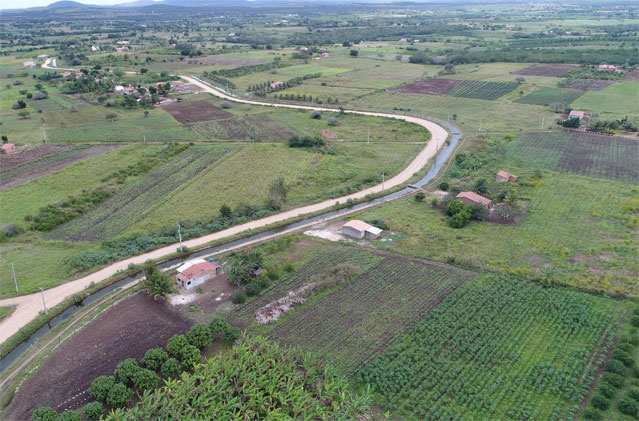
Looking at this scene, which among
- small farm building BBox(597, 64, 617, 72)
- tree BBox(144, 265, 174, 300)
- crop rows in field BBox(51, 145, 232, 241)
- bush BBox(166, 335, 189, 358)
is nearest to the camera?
bush BBox(166, 335, 189, 358)

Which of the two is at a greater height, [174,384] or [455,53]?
[455,53]

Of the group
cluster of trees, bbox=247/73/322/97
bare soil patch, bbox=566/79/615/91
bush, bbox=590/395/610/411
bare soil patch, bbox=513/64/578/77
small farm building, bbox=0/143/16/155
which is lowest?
bush, bbox=590/395/610/411

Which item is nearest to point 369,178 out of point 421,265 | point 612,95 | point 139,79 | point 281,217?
point 281,217

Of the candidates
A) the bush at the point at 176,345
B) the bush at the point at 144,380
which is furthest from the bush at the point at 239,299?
the bush at the point at 144,380

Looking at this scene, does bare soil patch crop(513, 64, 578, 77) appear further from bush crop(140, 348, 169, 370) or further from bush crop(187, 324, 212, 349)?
bush crop(140, 348, 169, 370)

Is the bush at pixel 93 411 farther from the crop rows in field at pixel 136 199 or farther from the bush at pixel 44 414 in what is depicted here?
the crop rows in field at pixel 136 199

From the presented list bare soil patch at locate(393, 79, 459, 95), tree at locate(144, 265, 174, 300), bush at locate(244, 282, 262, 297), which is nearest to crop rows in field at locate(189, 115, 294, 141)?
bare soil patch at locate(393, 79, 459, 95)

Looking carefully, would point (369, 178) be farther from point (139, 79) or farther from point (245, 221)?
point (139, 79)
